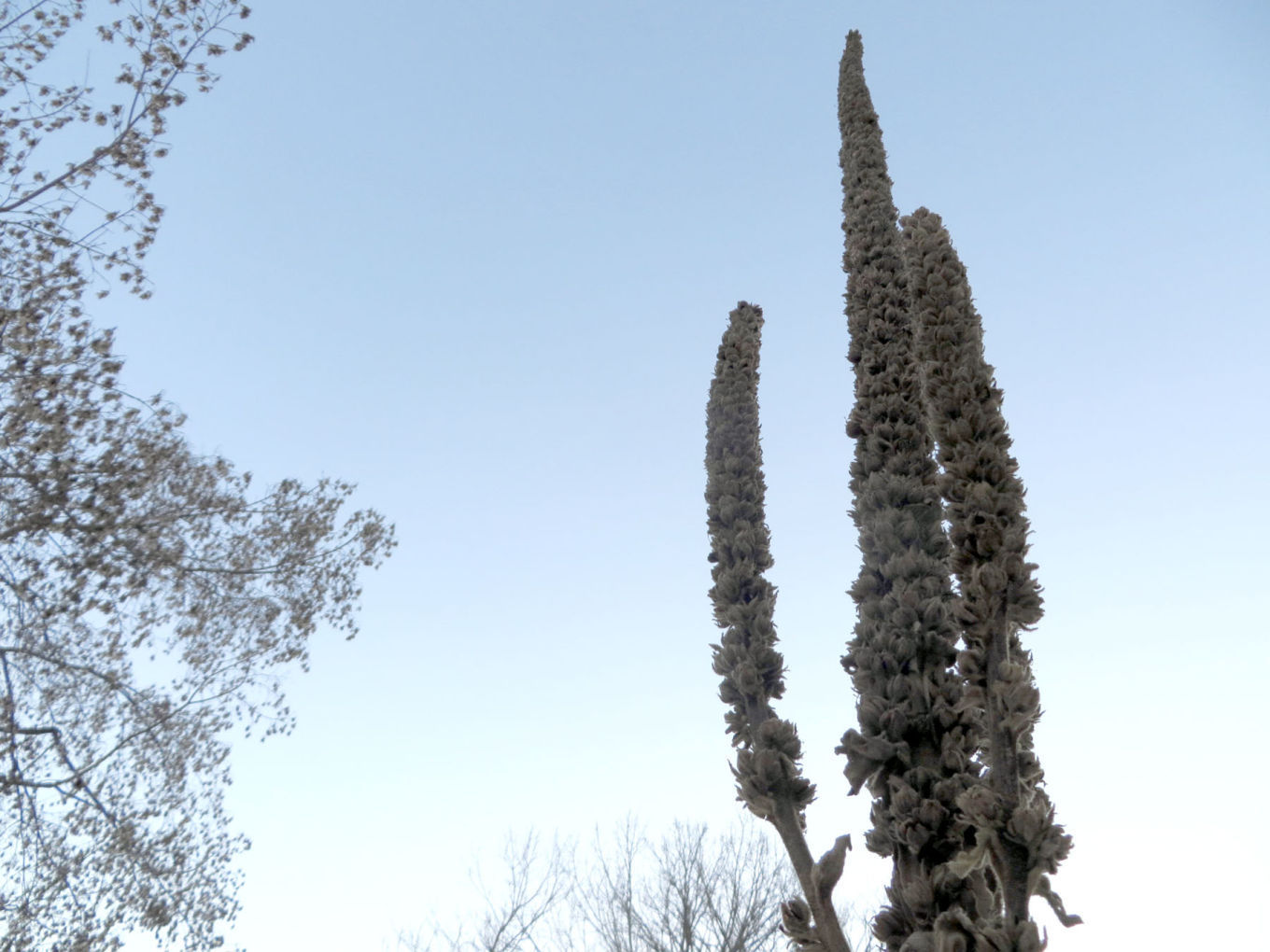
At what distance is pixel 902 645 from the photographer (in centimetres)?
444

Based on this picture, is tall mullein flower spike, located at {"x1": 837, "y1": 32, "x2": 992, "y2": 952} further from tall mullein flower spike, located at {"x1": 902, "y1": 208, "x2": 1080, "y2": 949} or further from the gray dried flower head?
the gray dried flower head

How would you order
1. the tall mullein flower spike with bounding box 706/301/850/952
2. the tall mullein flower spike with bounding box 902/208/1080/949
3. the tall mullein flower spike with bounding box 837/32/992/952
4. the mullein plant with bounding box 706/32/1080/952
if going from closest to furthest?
1. the tall mullein flower spike with bounding box 902/208/1080/949
2. the mullein plant with bounding box 706/32/1080/952
3. the tall mullein flower spike with bounding box 837/32/992/952
4. the tall mullein flower spike with bounding box 706/301/850/952

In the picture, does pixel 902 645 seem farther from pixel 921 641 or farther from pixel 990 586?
pixel 990 586

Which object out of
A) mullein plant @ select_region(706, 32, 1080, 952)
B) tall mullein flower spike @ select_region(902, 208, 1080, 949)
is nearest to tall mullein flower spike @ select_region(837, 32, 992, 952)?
mullein plant @ select_region(706, 32, 1080, 952)

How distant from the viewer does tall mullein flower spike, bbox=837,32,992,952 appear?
3951 millimetres

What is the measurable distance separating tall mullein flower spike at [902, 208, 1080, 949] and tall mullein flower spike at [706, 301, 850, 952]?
3.07 feet

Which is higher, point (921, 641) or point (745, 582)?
point (745, 582)

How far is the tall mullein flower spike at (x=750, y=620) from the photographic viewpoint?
445 cm

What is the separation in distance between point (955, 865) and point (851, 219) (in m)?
4.91

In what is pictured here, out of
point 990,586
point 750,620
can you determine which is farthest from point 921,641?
point 750,620

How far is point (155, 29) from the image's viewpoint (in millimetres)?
10547

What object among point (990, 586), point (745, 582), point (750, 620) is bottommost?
point (990, 586)

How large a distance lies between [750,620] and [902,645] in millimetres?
1152

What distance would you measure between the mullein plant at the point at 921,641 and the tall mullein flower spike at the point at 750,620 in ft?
0.04
